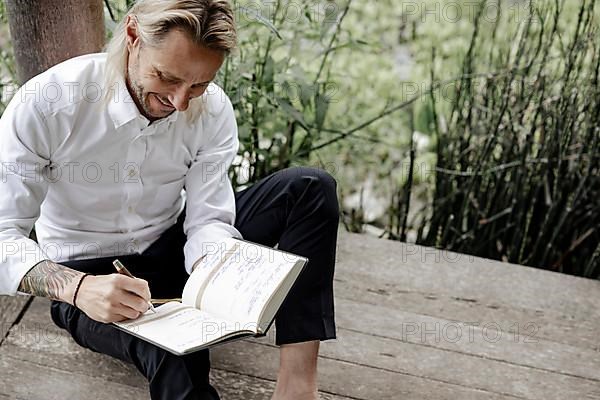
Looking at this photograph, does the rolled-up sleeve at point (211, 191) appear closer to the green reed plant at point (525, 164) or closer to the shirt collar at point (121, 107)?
the shirt collar at point (121, 107)

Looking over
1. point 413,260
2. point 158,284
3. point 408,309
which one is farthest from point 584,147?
point 158,284

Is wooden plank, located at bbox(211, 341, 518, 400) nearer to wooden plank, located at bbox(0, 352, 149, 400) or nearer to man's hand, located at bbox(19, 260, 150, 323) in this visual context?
wooden plank, located at bbox(0, 352, 149, 400)

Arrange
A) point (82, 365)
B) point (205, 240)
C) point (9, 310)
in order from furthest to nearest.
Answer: point (9, 310) < point (82, 365) < point (205, 240)

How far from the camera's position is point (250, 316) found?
58.7 inches

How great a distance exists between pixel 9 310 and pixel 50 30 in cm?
64

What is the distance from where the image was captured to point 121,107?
5.12 feet

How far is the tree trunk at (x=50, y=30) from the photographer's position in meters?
1.74

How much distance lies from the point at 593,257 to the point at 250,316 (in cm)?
125

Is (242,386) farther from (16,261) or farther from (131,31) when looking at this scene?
(131,31)

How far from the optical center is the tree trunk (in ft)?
5.71

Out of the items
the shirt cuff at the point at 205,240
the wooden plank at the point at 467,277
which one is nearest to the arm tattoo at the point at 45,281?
the shirt cuff at the point at 205,240

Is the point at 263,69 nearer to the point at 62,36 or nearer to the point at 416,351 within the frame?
the point at 62,36

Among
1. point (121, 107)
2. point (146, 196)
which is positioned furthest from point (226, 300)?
point (121, 107)

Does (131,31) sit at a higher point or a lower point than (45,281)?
higher
